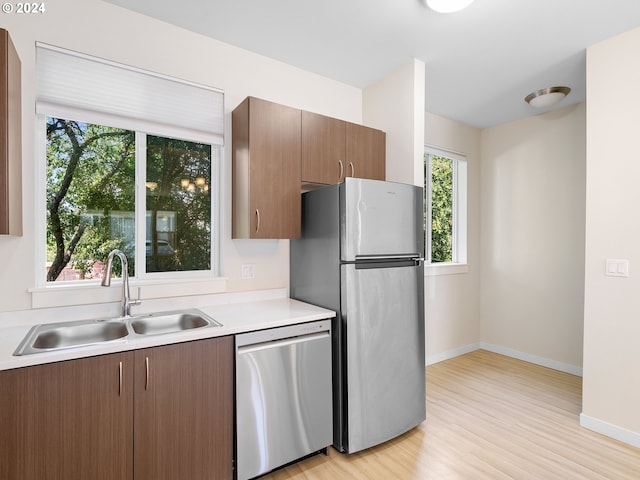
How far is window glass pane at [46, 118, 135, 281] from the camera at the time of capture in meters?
1.98

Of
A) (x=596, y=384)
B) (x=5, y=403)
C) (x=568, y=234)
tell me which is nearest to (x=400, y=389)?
(x=596, y=384)

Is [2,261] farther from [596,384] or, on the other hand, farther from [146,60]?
[596,384]

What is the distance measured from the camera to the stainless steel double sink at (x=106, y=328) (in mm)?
1670

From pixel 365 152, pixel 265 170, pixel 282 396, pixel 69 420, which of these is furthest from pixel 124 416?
pixel 365 152

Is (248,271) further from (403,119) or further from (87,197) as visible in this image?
(403,119)

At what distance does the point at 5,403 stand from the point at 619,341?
3367mm

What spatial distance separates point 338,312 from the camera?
2111 mm

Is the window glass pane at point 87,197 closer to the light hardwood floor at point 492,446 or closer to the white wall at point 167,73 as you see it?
the white wall at point 167,73

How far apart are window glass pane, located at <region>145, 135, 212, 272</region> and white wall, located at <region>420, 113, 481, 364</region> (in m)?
2.38

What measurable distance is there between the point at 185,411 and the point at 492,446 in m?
1.93

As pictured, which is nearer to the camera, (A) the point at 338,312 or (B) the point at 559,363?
(A) the point at 338,312

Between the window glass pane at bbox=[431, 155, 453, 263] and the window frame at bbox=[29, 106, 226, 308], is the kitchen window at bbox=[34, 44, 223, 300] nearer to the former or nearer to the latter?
the window frame at bbox=[29, 106, 226, 308]

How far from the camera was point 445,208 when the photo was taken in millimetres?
4082

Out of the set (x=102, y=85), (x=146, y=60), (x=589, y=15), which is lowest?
(x=102, y=85)
